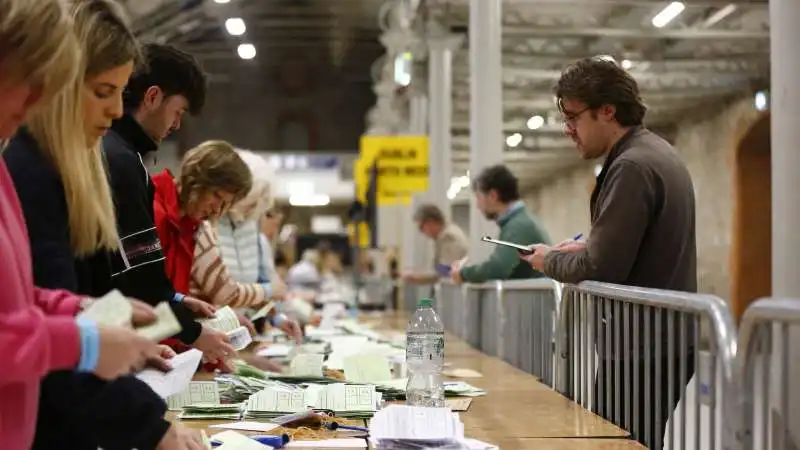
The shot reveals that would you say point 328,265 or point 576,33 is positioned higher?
point 576,33

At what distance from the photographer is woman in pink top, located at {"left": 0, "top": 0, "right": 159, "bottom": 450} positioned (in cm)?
143

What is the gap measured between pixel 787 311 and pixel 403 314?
8.53 m

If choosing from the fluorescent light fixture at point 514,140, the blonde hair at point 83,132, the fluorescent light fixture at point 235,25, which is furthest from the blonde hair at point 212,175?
the fluorescent light fixture at point 514,140

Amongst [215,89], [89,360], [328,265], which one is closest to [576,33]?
[328,265]

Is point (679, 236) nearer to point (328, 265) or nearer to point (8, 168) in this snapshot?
point (8, 168)

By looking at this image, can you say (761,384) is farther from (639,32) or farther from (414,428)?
(639,32)

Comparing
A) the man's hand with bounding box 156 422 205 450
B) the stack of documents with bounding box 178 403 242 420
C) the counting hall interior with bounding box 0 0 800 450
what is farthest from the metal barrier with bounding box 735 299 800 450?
the stack of documents with bounding box 178 403 242 420

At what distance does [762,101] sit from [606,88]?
9.93m

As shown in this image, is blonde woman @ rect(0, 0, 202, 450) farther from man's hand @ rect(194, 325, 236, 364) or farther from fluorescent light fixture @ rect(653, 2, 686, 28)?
fluorescent light fixture @ rect(653, 2, 686, 28)

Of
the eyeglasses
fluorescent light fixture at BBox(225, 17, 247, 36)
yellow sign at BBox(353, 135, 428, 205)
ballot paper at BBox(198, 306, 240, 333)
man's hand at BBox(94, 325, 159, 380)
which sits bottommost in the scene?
ballot paper at BBox(198, 306, 240, 333)

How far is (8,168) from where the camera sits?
1.77 metres

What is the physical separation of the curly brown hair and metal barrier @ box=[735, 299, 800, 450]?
4.57ft

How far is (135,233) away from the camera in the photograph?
249 cm

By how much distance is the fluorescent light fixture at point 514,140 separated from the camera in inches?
727
